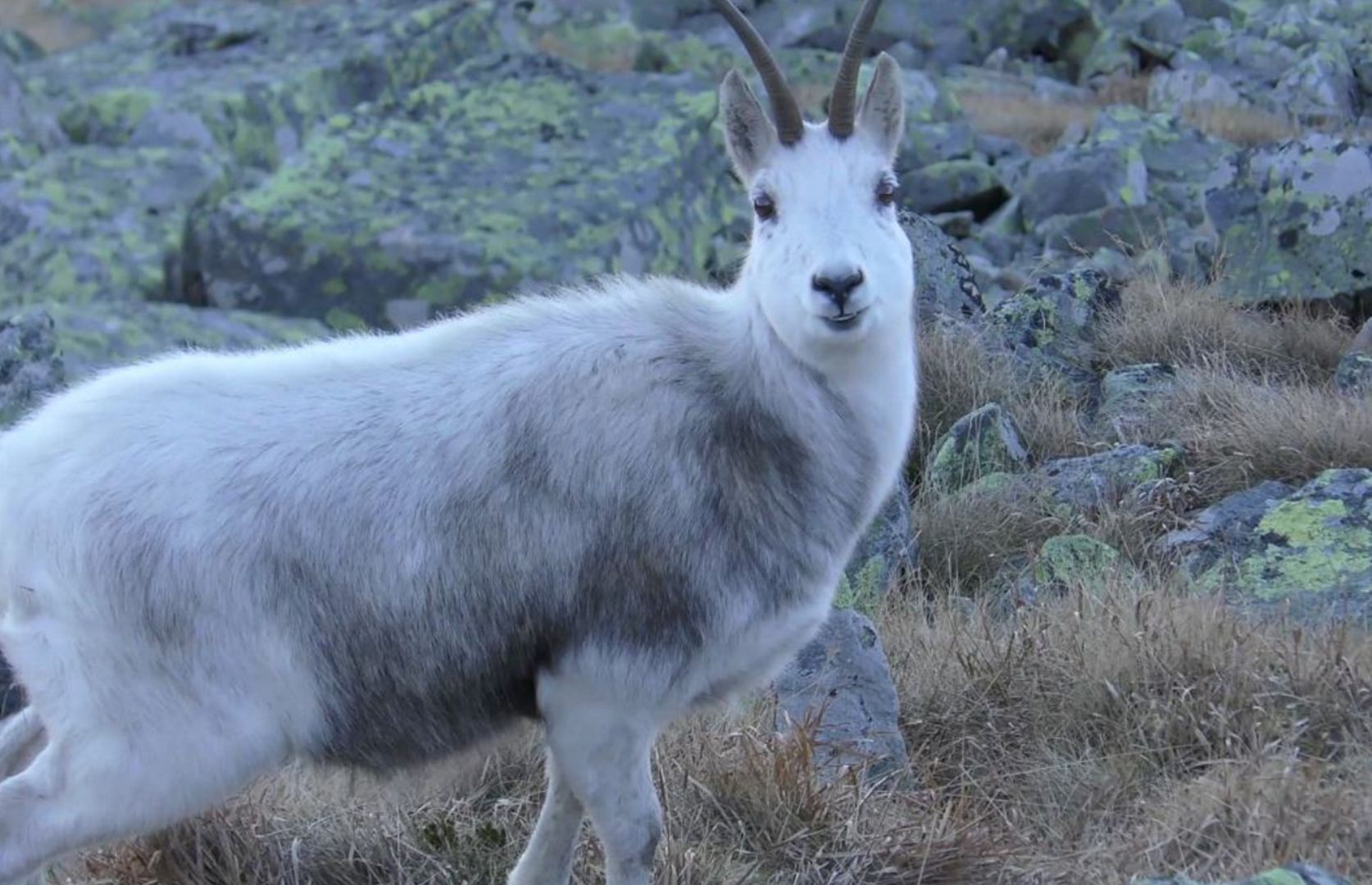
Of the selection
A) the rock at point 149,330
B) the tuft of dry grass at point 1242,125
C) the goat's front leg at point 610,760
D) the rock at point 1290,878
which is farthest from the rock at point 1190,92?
the rock at point 1290,878

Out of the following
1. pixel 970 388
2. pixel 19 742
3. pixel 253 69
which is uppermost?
pixel 253 69

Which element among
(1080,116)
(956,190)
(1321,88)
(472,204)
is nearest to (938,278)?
(472,204)

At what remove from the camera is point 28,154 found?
14.2m

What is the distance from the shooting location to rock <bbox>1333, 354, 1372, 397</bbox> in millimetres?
8875

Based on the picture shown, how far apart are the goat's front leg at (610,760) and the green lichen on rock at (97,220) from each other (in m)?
7.34

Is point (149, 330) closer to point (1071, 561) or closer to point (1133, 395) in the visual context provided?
point (1133, 395)

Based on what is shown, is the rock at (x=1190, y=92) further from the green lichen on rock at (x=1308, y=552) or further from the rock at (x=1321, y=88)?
the green lichen on rock at (x=1308, y=552)

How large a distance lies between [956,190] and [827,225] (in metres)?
10.5

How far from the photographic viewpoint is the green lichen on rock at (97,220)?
11.6 meters

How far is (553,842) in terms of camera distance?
5.31 meters

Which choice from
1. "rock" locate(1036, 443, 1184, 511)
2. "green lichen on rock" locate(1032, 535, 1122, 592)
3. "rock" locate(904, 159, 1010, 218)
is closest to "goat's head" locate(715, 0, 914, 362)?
"green lichen on rock" locate(1032, 535, 1122, 592)

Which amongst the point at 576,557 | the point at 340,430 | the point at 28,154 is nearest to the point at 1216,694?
the point at 576,557

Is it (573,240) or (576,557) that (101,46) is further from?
(576,557)

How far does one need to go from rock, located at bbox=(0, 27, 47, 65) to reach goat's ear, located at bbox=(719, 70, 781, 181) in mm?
15701
